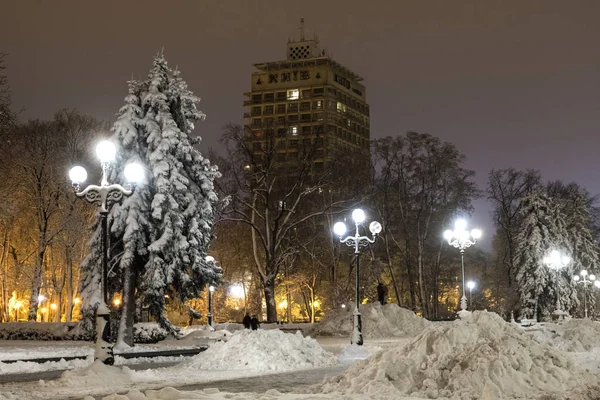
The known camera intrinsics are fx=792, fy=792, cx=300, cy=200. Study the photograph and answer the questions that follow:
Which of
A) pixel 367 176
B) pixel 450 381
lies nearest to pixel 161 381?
pixel 450 381

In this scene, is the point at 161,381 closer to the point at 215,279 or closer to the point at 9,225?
the point at 215,279

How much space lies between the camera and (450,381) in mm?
13594

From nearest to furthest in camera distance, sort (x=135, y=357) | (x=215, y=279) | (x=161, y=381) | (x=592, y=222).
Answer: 1. (x=161, y=381)
2. (x=135, y=357)
3. (x=215, y=279)
4. (x=592, y=222)

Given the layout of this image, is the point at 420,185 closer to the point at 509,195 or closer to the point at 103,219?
the point at 509,195

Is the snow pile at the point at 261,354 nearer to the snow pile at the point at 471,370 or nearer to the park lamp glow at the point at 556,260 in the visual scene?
the snow pile at the point at 471,370

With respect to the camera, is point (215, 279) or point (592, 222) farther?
point (592, 222)

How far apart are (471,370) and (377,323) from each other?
2770cm

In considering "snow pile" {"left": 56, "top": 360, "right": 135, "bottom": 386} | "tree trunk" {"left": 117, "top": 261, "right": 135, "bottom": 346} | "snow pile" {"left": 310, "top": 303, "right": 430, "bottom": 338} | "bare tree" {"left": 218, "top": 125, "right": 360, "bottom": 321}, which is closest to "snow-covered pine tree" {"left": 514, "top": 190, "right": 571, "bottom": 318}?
"bare tree" {"left": 218, "top": 125, "right": 360, "bottom": 321}

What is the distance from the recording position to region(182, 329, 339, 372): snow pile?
2086 centimetres

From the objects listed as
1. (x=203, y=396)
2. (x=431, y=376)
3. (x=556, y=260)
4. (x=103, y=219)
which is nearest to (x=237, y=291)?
(x=556, y=260)

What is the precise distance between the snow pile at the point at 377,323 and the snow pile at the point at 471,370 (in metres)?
25.3

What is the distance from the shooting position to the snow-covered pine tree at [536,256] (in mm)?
58844

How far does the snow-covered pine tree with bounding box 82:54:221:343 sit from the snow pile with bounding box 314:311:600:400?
15282 millimetres

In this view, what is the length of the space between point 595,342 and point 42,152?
100 feet
